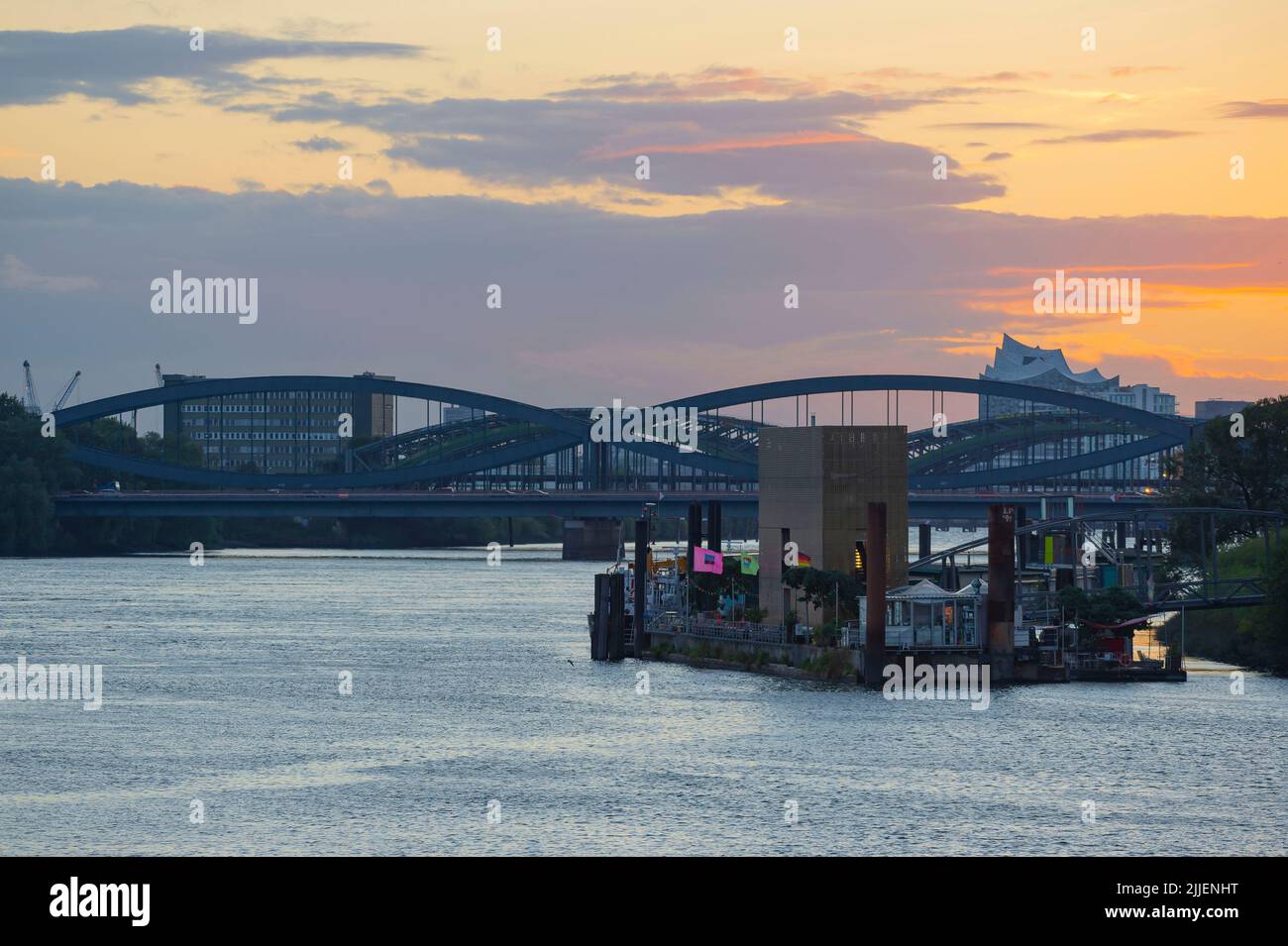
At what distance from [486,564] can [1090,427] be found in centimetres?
7320

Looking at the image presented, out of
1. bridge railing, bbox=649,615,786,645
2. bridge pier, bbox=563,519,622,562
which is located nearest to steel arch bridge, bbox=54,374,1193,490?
bridge pier, bbox=563,519,622,562

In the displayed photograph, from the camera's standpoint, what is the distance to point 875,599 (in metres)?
49.1

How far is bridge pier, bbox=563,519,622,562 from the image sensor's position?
520 feet

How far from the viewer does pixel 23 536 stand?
469 ft

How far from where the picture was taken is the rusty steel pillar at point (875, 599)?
49.0 meters

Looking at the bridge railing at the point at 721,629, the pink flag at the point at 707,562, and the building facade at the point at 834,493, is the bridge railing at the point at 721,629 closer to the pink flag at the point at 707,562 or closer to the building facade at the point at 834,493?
the building facade at the point at 834,493

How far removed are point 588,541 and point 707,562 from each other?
94.8m

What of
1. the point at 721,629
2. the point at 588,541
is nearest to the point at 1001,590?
the point at 721,629

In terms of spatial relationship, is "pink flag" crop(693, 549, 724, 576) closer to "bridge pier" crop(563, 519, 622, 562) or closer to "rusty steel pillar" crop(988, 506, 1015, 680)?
"rusty steel pillar" crop(988, 506, 1015, 680)

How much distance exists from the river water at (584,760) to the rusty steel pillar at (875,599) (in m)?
1.48

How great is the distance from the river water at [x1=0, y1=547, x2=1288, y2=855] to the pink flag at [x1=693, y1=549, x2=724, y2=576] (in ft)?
15.5
